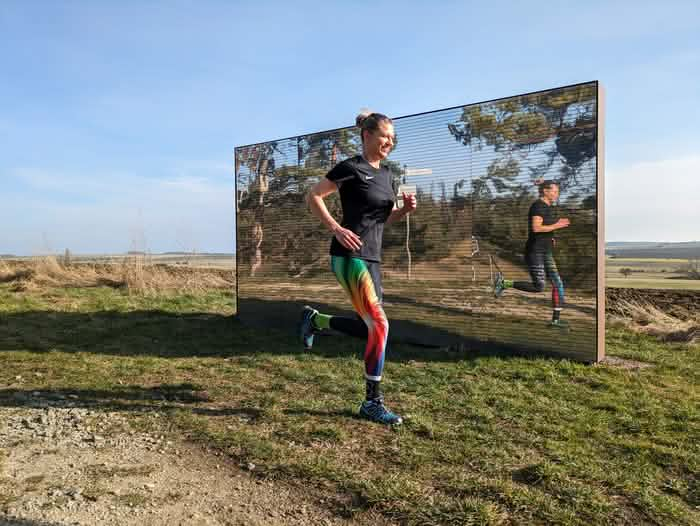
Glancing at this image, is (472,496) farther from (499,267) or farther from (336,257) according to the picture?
(499,267)

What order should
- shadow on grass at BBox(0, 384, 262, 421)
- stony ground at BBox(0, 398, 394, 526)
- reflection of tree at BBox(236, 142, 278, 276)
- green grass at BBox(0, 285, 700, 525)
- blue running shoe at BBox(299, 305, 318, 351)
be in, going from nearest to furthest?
stony ground at BBox(0, 398, 394, 526)
green grass at BBox(0, 285, 700, 525)
shadow on grass at BBox(0, 384, 262, 421)
blue running shoe at BBox(299, 305, 318, 351)
reflection of tree at BBox(236, 142, 278, 276)

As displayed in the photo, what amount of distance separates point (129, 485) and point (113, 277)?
44.4 ft

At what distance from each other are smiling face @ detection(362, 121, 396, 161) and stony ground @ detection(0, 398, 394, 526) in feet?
7.19

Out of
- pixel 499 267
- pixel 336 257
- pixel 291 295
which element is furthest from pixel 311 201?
pixel 291 295

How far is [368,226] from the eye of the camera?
3893mm

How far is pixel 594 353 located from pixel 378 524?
4416mm

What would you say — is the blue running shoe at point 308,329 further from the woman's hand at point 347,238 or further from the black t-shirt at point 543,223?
the black t-shirt at point 543,223

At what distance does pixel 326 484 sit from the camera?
2834mm

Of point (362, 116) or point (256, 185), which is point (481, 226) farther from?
point (256, 185)

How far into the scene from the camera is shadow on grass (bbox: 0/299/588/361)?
6.75 meters

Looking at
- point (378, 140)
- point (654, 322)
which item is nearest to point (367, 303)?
point (378, 140)

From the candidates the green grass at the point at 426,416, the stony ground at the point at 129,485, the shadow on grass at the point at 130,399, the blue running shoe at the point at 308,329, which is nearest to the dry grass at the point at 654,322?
the green grass at the point at 426,416

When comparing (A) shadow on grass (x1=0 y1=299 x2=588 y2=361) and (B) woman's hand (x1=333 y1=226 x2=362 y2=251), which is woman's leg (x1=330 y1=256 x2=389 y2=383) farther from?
(A) shadow on grass (x1=0 y1=299 x2=588 y2=361)

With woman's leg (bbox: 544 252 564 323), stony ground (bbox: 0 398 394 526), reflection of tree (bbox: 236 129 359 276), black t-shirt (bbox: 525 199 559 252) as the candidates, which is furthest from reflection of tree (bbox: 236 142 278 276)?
stony ground (bbox: 0 398 394 526)
